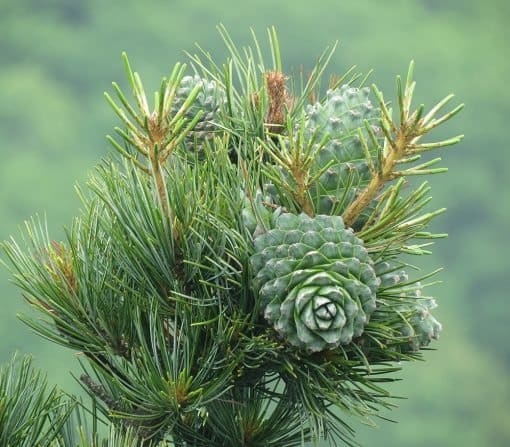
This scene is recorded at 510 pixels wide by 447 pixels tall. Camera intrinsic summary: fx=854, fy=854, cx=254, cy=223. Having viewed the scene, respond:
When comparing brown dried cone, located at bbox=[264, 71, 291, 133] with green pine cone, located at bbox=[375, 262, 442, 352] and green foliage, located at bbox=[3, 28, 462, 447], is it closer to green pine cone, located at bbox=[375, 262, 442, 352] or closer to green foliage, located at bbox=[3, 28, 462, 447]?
green foliage, located at bbox=[3, 28, 462, 447]

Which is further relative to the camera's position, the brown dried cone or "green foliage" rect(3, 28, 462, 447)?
the brown dried cone

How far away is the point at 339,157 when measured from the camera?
51 centimetres

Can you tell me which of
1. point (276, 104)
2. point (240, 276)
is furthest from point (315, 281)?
point (276, 104)

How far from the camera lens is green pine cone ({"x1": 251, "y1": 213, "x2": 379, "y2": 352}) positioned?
0.46m

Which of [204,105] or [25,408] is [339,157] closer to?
[204,105]

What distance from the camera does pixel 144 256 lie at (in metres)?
0.52

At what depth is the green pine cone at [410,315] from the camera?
1.68 ft

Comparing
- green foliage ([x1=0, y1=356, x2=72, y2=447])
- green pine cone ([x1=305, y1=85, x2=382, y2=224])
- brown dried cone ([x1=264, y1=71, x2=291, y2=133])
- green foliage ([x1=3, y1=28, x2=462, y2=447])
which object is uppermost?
brown dried cone ([x1=264, y1=71, x2=291, y2=133])

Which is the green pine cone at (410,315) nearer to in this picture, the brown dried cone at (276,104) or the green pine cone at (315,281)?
the green pine cone at (315,281)

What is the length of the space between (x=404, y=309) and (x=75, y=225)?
0.22 m

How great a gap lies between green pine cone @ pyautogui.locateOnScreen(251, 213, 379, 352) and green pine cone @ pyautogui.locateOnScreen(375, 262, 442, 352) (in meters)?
0.04

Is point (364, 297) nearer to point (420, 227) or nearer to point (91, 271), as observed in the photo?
point (420, 227)

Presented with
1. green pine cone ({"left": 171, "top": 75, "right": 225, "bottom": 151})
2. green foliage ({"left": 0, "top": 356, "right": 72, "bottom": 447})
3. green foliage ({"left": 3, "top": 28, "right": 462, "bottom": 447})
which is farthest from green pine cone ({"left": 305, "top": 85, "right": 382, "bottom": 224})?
green foliage ({"left": 0, "top": 356, "right": 72, "bottom": 447})

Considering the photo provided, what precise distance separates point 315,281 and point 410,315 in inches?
3.0
